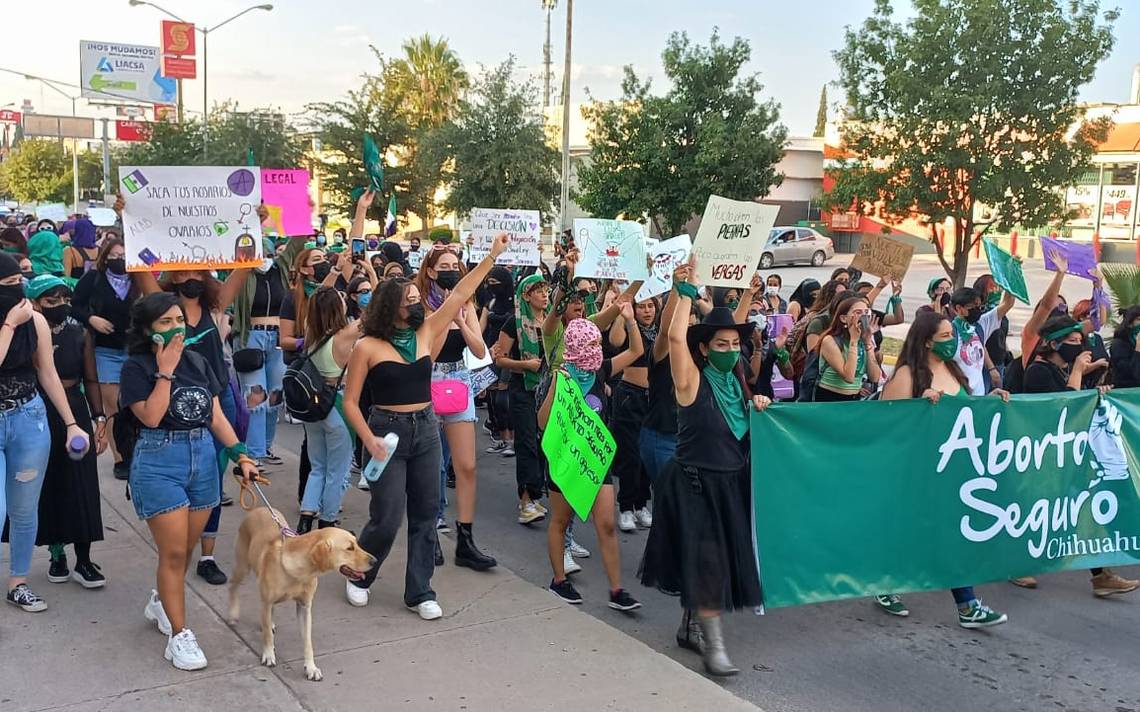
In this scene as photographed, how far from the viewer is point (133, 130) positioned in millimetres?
46719

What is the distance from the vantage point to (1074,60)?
43.0 feet

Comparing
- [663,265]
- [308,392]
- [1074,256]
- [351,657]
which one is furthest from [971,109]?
[351,657]

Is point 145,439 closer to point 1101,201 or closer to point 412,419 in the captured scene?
point 412,419

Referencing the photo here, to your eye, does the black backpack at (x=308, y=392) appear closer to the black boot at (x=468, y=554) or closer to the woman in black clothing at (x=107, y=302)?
the black boot at (x=468, y=554)

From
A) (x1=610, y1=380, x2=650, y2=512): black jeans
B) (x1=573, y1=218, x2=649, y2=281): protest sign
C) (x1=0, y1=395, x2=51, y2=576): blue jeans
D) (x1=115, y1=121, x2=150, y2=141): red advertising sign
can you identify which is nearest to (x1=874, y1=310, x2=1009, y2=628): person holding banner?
(x1=610, y1=380, x2=650, y2=512): black jeans

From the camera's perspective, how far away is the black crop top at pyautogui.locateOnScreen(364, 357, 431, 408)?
4816 millimetres

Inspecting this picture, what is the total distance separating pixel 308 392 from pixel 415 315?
127 cm

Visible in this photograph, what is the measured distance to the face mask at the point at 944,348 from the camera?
549 centimetres

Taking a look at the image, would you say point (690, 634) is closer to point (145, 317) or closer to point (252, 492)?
point (252, 492)

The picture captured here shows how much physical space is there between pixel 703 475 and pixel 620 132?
1867 centimetres

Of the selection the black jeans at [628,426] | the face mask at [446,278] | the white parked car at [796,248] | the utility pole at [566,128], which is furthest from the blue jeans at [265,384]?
the white parked car at [796,248]

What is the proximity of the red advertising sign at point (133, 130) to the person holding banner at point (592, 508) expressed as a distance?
42901mm

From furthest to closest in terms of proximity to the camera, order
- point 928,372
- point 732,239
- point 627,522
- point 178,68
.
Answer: point 178,68 < point 627,522 < point 732,239 < point 928,372

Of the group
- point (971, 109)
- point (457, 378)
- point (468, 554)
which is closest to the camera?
point (468, 554)
